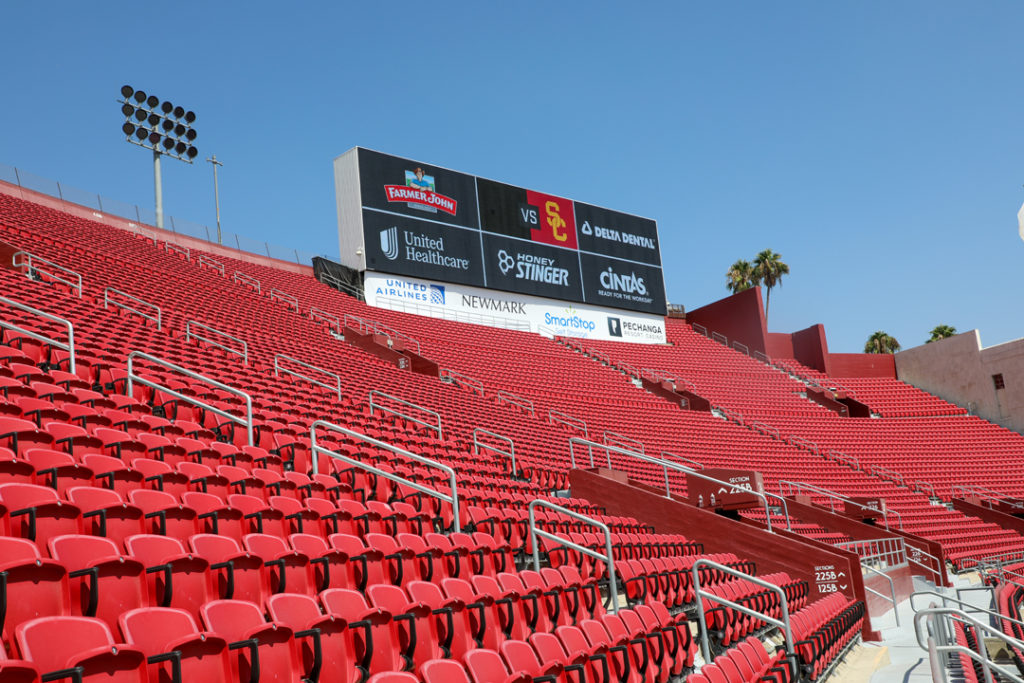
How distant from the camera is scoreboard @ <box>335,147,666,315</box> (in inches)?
926

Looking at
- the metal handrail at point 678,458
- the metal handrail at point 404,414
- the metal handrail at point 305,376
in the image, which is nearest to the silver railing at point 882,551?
the metal handrail at point 678,458

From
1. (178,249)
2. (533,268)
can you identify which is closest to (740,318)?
(533,268)

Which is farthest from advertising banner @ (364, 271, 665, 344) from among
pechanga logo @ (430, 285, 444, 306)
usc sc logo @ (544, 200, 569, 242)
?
usc sc logo @ (544, 200, 569, 242)

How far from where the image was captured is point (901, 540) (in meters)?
Answer: 13.3

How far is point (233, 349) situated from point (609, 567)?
26.2 feet

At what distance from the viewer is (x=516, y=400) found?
18.0 m

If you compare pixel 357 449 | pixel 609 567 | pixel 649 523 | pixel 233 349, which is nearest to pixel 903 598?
pixel 649 523

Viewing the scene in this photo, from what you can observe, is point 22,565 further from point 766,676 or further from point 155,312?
point 155,312

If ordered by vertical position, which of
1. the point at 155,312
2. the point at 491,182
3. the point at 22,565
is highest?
the point at 491,182

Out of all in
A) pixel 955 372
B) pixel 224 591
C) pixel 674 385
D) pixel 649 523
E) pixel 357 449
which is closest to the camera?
pixel 224 591

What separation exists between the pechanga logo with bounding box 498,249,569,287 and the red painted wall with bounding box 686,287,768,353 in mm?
7600

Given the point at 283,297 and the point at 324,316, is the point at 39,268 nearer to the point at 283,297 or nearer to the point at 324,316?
the point at 324,316

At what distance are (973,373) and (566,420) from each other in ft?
57.0

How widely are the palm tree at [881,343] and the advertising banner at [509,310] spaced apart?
24.6m
